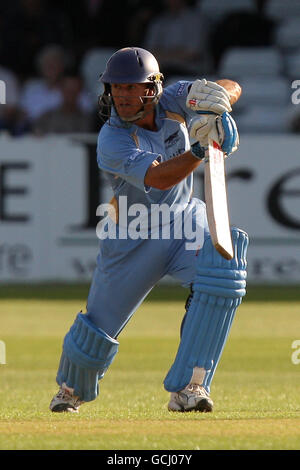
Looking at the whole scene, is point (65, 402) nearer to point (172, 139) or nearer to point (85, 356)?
point (85, 356)

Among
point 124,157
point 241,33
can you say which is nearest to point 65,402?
point 124,157

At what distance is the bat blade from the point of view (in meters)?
4.62

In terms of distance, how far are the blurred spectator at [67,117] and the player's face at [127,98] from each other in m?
7.19

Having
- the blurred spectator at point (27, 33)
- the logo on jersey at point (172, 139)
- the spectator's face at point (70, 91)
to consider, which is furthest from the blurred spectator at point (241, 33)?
the logo on jersey at point (172, 139)

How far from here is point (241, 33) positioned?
14133 mm

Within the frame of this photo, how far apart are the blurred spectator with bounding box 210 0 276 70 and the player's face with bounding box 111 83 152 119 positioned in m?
9.10

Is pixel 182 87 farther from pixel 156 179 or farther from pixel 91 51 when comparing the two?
pixel 91 51

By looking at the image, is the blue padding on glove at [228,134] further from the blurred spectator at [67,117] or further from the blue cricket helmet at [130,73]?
the blurred spectator at [67,117]

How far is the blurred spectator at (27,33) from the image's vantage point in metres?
13.9

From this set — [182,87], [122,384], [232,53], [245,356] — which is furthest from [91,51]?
[182,87]

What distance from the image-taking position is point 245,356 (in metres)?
7.90

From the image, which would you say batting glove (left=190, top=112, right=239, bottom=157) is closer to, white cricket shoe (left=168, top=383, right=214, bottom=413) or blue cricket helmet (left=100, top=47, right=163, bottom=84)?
blue cricket helmet (left=100, top=47, right=163, bottom=84)

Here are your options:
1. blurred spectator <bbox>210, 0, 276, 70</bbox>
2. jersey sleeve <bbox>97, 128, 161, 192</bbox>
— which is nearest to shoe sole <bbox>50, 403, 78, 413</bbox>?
jersey sleeve <bbox>97, 128, 161, 192</bbox>

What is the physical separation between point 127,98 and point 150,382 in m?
2.23
